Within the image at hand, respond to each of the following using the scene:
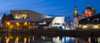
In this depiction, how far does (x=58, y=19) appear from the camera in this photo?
6994 centimetres

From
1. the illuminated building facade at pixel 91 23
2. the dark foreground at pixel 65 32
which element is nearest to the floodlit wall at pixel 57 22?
the illuminated building facade at pixel 91 23

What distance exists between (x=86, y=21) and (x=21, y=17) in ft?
108

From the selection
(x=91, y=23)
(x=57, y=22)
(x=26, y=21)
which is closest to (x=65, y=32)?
(x=26, y=21)

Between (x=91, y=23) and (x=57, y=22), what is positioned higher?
(x=57, y=22)

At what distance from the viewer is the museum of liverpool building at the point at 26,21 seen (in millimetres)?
62250

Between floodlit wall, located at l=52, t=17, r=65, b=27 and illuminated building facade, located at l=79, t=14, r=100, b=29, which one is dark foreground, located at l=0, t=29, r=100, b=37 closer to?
floodlit wall, located at l=52, t=17, r=65, b=27

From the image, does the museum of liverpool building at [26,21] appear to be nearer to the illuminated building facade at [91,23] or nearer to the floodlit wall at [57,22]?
the floodlit wall at [57,22]

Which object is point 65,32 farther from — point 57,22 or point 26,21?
point 57,22

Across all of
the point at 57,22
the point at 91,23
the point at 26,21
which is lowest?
the point at 91,23

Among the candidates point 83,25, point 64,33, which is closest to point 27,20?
point 64,33

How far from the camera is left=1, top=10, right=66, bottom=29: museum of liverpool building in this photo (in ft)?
204

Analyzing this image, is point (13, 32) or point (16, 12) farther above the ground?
point (16, 12)

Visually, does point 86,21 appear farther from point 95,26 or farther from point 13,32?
point 13,32

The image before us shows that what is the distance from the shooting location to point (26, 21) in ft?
202
